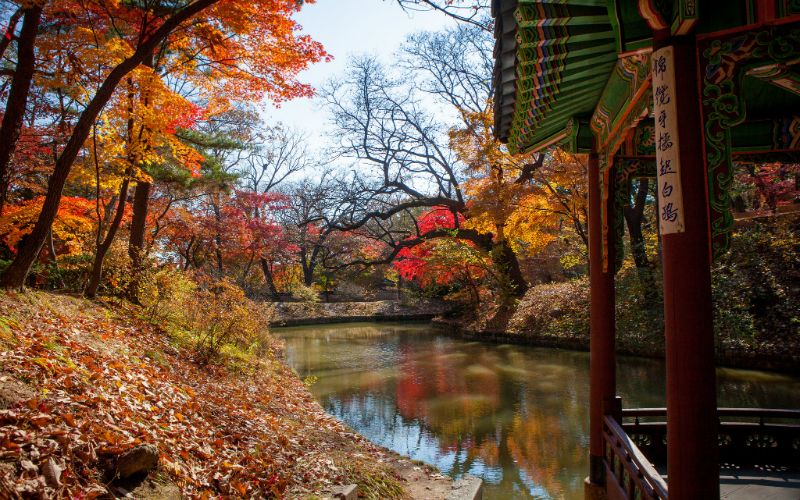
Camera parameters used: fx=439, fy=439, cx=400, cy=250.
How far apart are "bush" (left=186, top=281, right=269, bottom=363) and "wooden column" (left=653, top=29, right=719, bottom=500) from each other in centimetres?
590

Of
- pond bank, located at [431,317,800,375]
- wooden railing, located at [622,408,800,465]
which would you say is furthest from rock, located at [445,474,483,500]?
pond bank, located at [431,317,800,375]

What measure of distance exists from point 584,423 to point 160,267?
28.8 ft

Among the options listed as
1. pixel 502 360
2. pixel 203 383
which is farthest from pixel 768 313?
pixel 203 383

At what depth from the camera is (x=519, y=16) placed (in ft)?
8.10

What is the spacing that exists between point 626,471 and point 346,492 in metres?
1.80

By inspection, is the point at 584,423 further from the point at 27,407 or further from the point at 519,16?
the point at 27,407

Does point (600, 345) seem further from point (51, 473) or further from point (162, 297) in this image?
point (162, 297)

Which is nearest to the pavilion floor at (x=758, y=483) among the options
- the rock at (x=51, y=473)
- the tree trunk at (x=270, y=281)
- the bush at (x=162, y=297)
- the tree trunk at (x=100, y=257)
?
the rock at (x=51, y=473)

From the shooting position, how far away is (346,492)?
2965 millimetres

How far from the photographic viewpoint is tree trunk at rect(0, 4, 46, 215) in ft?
16.0

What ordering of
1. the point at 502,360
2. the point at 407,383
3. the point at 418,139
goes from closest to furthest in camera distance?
the point at 407,383 < the point at 502,360 < the point at 418,139

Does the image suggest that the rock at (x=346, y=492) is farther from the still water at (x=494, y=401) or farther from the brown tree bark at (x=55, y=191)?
the brown tree bark at (x=55, y=191)

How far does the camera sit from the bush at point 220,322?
6762 millimetres

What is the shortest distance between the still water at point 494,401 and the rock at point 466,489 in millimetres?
484
